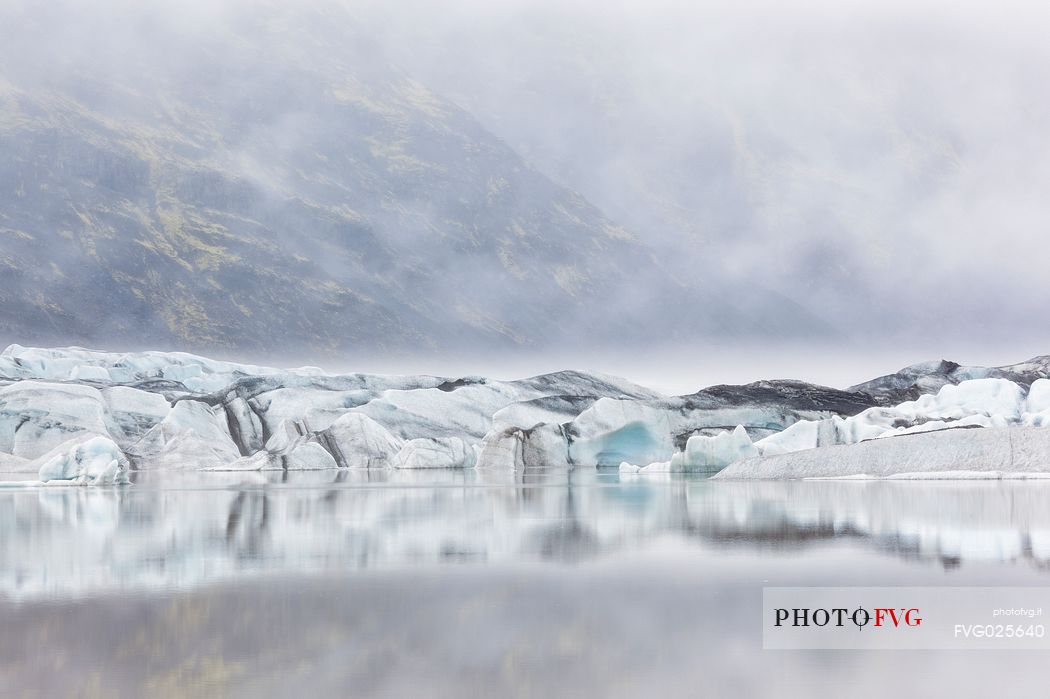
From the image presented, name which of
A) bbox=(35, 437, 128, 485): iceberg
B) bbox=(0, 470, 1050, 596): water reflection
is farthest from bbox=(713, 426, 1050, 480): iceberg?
bbox=(35, 437, 128, 485): iceberg

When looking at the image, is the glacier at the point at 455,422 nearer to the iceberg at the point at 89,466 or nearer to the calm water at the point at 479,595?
the iceberg at the point at 89,466

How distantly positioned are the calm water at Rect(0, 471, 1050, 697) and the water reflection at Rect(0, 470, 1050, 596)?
0.15ft

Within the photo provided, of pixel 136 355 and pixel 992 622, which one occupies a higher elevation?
pixel 136 355

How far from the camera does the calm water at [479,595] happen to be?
11.6 feet

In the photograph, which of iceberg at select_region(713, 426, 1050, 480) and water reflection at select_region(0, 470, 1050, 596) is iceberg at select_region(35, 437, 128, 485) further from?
iceberg at select_region(713, 426, 1050, 480)

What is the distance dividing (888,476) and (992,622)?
483 inches

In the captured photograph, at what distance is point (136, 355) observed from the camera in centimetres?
4400

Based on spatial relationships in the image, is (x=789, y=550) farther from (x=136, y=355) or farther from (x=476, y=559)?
(x=136, y=355)

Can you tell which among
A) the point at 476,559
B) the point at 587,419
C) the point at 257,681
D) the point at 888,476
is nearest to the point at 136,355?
the point at 587,419

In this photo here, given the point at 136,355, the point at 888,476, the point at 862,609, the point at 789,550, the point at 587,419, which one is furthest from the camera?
the point at 136,355

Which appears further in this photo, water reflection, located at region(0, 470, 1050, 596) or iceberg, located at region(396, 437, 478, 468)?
iceberg, located at region(396, 437, 478, 468)

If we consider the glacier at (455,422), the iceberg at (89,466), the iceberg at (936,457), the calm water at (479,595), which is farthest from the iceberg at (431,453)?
the calm water at (479,595)

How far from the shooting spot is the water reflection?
6.41 meters

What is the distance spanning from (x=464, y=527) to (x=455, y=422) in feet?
77.3
